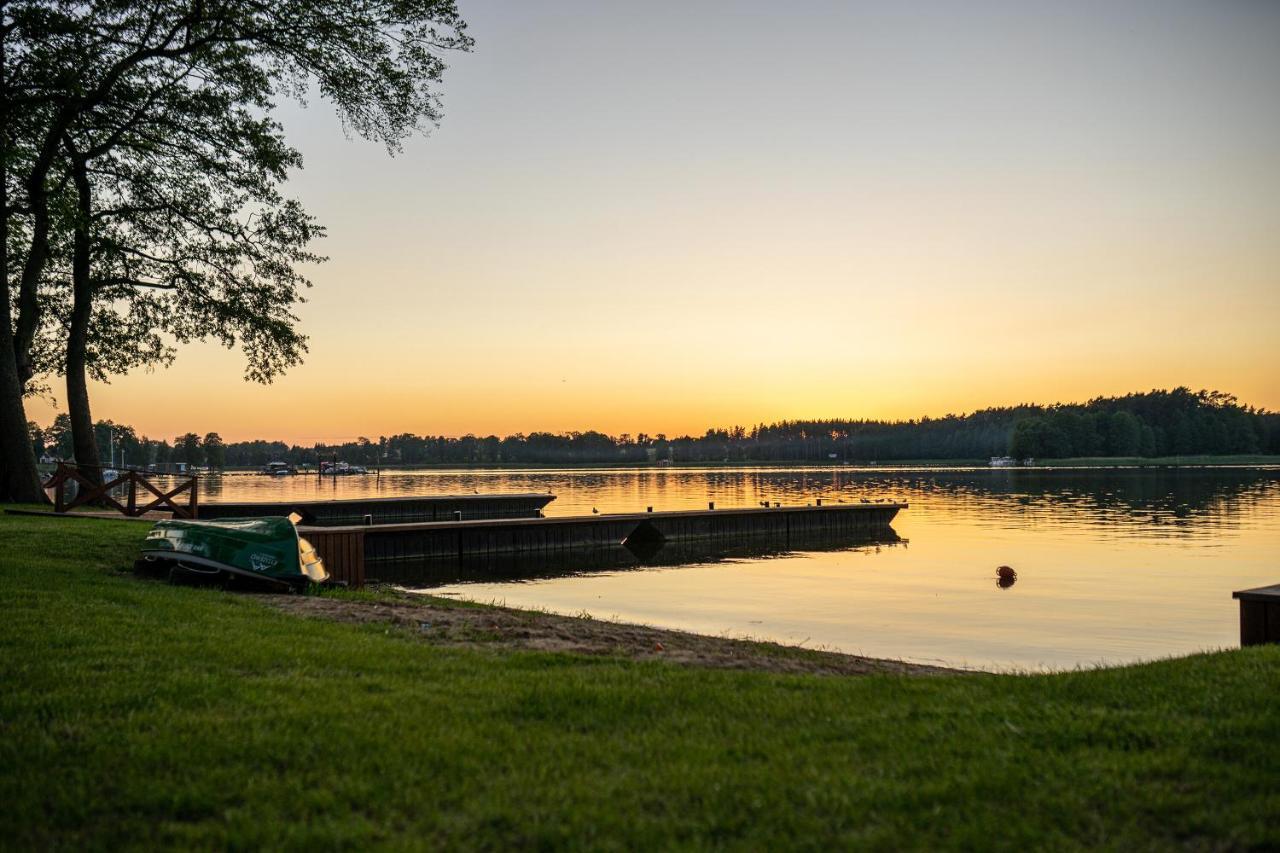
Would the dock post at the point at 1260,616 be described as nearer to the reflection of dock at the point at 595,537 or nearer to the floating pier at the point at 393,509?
the reflection of dock at the point at 595,537

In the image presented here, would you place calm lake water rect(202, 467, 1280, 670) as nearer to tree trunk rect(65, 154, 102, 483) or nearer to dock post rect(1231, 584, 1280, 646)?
dock post rect(1231, 584, 1280, 646)

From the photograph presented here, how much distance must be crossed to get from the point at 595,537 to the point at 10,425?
19.3 m

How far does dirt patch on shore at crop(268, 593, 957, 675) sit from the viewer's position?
33.1 feet

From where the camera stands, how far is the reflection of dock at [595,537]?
97.2 feet

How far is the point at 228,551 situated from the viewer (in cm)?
1449

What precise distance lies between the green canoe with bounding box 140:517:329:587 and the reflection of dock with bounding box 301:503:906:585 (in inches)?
150

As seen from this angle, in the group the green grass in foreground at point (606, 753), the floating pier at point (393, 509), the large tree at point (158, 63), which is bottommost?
the floating pier at point (393, 509)

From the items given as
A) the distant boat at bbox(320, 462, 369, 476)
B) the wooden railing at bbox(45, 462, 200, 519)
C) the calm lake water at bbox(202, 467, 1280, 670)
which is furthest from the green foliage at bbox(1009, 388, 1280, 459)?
the wooden railing at bbox(45, 462, 200, 519)

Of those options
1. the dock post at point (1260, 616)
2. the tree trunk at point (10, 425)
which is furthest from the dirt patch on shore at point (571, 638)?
the tree trunk at point (10, 425)

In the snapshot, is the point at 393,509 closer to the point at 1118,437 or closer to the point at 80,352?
the point at 80,352

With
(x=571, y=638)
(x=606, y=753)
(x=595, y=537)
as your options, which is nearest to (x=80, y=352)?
(x=595, y=537)

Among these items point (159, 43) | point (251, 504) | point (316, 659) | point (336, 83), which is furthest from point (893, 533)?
point (316, 659)

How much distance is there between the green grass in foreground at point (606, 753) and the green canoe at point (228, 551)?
5795 millimetres

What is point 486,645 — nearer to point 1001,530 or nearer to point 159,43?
point 159,43
